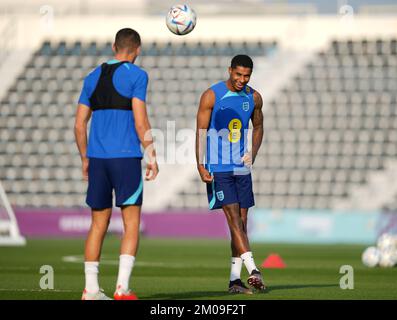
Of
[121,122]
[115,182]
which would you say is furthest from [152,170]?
[121,122]

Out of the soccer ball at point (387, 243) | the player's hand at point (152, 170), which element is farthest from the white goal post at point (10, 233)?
the player's hand at point (152, 170)

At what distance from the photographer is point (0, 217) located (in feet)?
97.8

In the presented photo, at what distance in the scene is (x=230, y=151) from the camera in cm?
1106

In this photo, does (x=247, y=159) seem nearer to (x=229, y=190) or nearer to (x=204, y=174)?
(x=229, y=190)

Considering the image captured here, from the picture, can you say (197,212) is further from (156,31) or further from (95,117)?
(95,117)

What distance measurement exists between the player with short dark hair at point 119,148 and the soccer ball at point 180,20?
2.80m

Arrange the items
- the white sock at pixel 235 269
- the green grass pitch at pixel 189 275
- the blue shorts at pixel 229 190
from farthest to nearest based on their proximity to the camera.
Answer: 1. the blue shorts at pixel 229 190
2. the white sock at pixel 235 269
3. the green grass pitch at pixel 189 275

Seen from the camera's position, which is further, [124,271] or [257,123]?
[257,123]

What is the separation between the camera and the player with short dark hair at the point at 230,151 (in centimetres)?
1088

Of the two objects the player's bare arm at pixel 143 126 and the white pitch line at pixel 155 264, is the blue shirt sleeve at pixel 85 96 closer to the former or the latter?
the player's bare arm at pixel 143 126

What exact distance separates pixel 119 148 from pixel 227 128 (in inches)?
84.5

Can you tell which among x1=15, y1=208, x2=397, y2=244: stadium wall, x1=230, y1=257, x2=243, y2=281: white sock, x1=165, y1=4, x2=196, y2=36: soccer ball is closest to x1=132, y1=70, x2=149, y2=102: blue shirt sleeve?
x1=230, y1=257, x2=243, y2=281: white sock

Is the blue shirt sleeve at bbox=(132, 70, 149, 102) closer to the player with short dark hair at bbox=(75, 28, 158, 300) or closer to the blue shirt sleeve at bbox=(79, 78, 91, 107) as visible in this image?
the player with short dark hair at bbox=(75, 28, 158, 300)

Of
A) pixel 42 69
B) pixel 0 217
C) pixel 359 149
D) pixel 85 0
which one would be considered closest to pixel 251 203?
pixel 0 217
